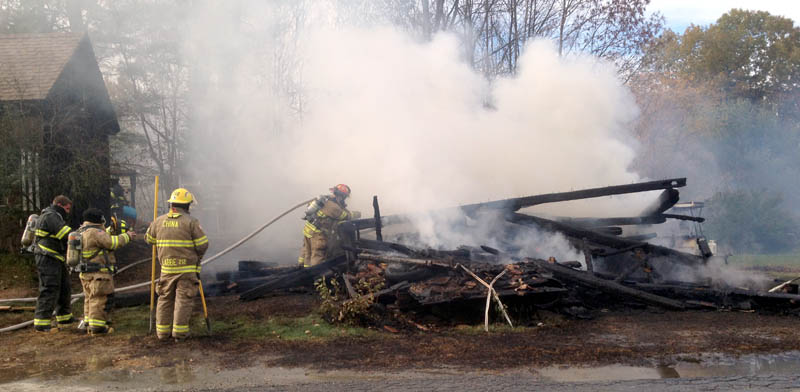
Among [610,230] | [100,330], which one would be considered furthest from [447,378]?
[610,230]

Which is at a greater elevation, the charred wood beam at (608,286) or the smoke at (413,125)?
the smoke at (413,125)

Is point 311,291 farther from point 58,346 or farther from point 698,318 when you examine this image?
point 698,318

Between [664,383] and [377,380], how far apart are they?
92.2 inches

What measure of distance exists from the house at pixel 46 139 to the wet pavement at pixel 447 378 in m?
7.21

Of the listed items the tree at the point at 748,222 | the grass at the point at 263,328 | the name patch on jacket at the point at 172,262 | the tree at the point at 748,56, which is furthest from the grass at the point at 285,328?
the tree at the point at 748,56

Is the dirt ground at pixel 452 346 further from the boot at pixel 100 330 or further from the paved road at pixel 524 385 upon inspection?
the paved road at pixel 524 385

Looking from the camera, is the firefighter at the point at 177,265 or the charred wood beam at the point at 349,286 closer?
the firefighter at the point at 177,265

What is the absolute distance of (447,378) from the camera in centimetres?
484

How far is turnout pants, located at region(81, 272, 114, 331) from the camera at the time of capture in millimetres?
6883

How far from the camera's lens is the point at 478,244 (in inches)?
383

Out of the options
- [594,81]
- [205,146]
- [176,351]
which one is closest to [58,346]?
[176,351]

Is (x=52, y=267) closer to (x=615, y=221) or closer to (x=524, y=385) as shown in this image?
(x=524, y=385)

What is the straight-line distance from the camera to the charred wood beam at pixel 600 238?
874 cm

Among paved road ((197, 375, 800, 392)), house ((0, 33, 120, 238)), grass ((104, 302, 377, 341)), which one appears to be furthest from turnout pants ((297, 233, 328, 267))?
house ((0, 33, 120, 238))
